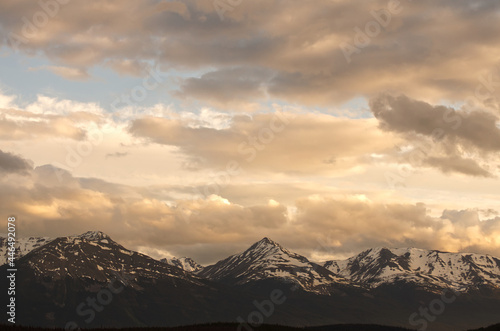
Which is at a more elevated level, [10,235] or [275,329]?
[10,235]

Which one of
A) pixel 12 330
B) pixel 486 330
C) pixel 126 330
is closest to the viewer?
pixel 12 330

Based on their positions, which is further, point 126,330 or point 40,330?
point 126,330

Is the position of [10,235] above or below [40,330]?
above

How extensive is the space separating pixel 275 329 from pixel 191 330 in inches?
1090

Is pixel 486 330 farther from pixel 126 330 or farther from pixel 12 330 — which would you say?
pixel 12 330

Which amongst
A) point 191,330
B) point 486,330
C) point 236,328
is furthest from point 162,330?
point 486,330

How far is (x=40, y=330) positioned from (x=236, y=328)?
49544 millimetres

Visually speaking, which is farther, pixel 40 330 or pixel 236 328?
pixel 236 328

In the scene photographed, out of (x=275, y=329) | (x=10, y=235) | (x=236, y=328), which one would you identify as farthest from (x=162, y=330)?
(x=10, y=235)

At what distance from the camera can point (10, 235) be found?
145 metres

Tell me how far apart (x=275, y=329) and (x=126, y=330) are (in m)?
40.7

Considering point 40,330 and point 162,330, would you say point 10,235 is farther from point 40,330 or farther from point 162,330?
point 162,330

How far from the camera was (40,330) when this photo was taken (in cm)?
12975

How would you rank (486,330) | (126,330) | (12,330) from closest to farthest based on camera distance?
(12,330) < (126,330) < (486,330)
